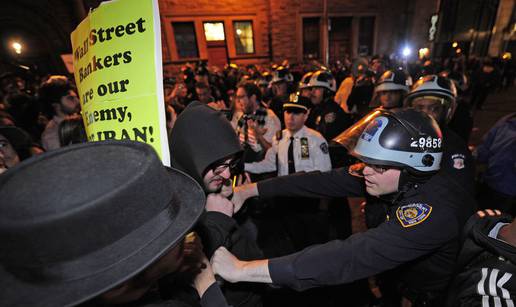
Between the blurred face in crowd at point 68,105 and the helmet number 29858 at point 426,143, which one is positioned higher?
the blurred face in crowd at point 68,105

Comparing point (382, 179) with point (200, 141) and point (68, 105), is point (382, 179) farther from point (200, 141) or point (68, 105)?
point (68, 105)

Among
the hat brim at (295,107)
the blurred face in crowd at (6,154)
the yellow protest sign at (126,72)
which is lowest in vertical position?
the blurred face in crowd at (6,154)

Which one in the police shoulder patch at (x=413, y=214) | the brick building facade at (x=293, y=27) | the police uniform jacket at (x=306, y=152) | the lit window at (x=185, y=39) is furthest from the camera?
the lit window at (x=185, y=39)

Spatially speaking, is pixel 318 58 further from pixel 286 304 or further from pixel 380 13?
pixel 286 304

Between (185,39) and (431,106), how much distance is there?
18.7 metres

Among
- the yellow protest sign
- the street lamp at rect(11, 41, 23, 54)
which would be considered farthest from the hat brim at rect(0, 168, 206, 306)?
the street lamp at rect(11, 41, 23, 54)

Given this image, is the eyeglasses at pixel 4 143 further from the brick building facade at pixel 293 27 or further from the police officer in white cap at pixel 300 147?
the brick building facade at pixel 293 27

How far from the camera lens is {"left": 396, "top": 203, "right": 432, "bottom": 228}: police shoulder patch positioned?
1.67 m

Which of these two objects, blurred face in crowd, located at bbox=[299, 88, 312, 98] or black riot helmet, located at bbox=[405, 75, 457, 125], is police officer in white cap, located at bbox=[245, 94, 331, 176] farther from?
black riot helmet, located at bbox=[405, 75, 457, 125]

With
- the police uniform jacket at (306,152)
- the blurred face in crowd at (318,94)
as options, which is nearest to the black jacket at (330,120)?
the blurred face in crowd at (318,94)

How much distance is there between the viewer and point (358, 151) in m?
2.00

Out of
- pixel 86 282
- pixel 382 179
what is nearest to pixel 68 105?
pixel 86 282

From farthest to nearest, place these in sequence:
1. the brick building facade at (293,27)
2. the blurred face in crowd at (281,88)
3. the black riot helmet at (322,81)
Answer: the brick building facade at (293,27), the blurred face in crowd at (281,88), the black riot helmet at (322,81)

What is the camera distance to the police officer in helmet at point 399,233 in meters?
1.60
